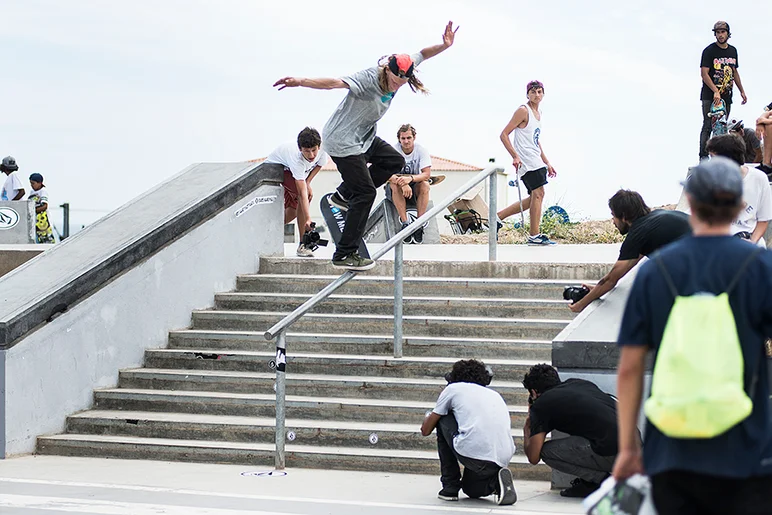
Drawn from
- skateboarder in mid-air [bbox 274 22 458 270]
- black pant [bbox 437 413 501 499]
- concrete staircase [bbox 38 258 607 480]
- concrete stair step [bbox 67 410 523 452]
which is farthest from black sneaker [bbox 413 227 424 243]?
black pant [bbox 437 413 501 499]

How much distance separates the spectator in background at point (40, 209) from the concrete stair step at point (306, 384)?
8821 millimetres

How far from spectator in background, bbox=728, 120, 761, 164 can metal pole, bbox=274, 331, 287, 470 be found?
5.14 metres

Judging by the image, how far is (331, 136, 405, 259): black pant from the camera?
27.8 ft

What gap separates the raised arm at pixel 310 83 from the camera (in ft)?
24.8

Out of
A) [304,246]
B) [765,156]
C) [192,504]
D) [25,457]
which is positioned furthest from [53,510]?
[765,156]

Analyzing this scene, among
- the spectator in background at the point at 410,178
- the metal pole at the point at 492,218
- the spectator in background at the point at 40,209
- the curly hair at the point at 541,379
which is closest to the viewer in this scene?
the curly hair at the point at 541,379

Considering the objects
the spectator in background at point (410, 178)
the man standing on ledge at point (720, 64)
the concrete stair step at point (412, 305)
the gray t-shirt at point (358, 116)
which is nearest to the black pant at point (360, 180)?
the gray t-shirt at point (358, 116)

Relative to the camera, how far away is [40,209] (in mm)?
17609

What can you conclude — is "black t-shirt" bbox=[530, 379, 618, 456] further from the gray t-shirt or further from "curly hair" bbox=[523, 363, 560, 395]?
the gray t-shirt

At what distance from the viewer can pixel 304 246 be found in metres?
11.1

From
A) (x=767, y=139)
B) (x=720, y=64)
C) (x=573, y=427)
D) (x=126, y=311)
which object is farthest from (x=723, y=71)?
(x=573, y=427)

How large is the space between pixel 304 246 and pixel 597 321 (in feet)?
14.9

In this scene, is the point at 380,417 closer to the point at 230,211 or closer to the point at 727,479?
the point at 230,211

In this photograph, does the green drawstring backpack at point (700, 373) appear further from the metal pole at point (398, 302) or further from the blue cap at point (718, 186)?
the metal pole at point (398, 302)
